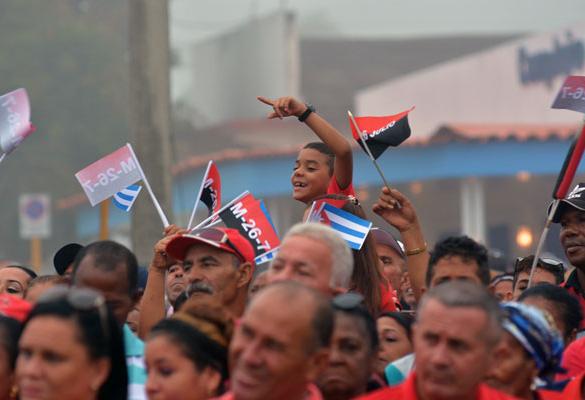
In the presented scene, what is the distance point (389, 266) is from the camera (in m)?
8.91

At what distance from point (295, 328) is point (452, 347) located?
23.7 inches

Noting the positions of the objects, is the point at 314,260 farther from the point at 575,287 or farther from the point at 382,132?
the point at 575,287

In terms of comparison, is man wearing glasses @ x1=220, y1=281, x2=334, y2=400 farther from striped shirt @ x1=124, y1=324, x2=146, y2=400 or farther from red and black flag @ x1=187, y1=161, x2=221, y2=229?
red and black flag @ x1=187, y1=161, x2=221, y2=229

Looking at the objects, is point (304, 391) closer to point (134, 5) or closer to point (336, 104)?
point (134, 5)

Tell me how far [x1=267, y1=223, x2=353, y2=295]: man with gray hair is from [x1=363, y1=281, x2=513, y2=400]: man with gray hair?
91 centimetres

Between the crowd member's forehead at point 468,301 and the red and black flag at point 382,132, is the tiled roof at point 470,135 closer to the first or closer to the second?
the red and black flag at point 382,132

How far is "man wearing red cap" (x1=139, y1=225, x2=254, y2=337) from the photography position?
7129 mm

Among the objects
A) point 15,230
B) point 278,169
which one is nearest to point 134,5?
point 278,169

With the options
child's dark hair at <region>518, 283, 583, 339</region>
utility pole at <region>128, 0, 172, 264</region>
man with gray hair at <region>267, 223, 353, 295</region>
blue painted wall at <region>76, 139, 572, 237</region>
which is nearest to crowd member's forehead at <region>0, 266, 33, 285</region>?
man with gray hair at <region>267, 223, 353, 295</region>

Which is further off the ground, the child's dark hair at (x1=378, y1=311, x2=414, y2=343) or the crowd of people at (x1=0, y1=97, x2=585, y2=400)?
the crowd of people at (x1=0, y1=97, x2=585, y2=400)

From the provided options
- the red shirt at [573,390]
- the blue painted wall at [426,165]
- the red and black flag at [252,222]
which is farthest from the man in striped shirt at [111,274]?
the blue painted wall at [426,165]

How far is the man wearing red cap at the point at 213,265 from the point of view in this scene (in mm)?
7129

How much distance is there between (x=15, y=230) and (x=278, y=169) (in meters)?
13.9

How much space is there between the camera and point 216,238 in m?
7.28
